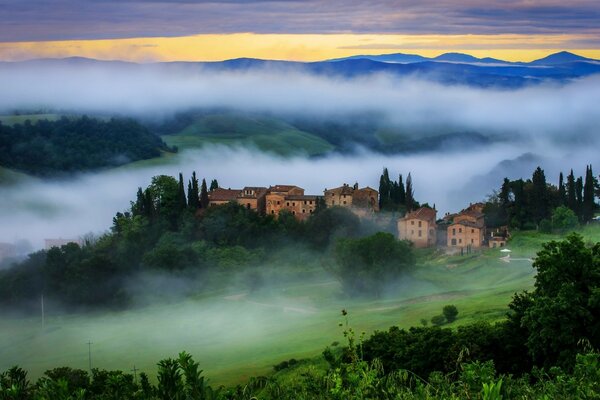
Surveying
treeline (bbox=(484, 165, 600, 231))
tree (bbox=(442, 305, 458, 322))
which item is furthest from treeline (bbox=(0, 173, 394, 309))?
tree (bbox=(442, 305, 458, 322))

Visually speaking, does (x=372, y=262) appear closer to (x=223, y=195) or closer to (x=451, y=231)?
(x=451, y=231)

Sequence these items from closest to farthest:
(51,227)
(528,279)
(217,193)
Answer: (528,279)
(217,193)
(51,227)

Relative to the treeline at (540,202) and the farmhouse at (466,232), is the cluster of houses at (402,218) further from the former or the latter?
the treeline at (540,202)

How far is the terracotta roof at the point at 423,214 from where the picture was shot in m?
94.1

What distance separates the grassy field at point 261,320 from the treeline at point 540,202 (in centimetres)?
560

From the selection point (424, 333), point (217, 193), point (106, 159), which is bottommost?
point (424, 333)

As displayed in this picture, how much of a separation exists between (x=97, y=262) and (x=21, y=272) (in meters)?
8.22

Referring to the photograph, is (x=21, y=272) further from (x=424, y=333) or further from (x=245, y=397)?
(x=245, y=397)

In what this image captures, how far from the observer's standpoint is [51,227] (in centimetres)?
16162

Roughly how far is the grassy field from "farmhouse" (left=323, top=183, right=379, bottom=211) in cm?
1661

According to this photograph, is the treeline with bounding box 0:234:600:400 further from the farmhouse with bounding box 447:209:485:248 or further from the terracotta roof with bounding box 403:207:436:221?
the terracotta roof with bounding box 403:207:436:221

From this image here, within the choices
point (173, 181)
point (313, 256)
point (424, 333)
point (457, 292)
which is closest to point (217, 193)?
point (173, 181)

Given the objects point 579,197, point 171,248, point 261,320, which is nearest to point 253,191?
point 171,248

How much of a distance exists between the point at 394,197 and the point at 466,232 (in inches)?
630
